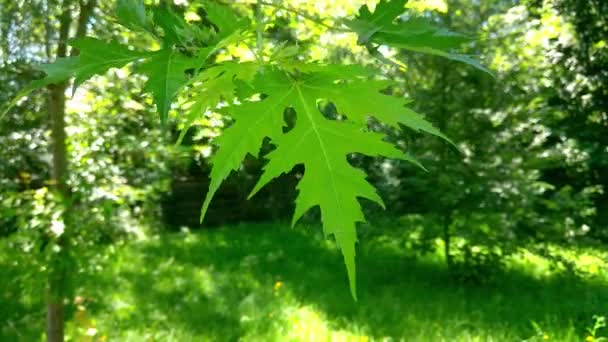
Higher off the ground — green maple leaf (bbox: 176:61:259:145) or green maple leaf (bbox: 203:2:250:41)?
green maple leaf (bbox: 203:2:250:41)

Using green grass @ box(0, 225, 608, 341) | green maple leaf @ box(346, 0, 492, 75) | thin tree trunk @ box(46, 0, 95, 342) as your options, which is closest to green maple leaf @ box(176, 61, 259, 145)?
green maple leaf @ box(346, 0, 492, 75)

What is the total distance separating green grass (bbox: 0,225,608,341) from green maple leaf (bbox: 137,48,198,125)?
246 centimetres

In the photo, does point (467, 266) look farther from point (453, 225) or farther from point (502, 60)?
point (502, 60)

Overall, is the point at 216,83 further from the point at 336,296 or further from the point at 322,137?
the point at 336,296

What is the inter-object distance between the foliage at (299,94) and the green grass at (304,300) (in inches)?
94.9

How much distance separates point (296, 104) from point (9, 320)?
4.36 metres

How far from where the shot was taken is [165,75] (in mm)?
673

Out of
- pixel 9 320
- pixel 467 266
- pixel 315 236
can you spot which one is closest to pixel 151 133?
pixel 9 320

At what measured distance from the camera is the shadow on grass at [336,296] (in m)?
4.18

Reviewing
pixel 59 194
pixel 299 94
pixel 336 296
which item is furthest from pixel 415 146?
pixel 299 94

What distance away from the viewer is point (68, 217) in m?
2.77

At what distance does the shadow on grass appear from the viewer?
4.18m

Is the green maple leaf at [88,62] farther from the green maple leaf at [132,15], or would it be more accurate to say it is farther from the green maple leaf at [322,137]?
the green maple leaf at [322,137]

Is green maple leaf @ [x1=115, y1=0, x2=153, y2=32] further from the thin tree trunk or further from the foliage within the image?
the thin tree trunk
